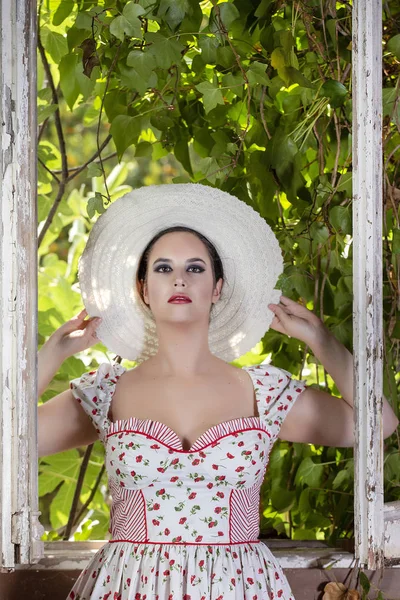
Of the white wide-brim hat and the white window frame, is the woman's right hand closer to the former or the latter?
the white wide-brim hat

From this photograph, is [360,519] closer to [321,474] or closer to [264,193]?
[321,474]

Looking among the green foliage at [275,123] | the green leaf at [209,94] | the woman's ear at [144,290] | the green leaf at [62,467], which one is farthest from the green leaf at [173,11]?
the green leaf at [62,467]

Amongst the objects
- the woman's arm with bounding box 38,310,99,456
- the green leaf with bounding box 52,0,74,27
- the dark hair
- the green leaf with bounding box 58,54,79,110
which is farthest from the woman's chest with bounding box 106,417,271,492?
the green leaf with bounding box 52,0,74,27

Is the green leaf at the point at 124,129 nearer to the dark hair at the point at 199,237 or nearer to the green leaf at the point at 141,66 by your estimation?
the green leaf at the point at 141,66

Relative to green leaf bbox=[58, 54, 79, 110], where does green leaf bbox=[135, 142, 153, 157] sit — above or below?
below

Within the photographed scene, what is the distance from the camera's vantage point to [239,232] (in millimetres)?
1281

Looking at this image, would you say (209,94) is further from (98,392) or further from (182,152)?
(98,392)

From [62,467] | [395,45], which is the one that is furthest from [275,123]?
[62,467]

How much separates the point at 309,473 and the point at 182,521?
37 cm

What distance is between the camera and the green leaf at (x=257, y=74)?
137cm

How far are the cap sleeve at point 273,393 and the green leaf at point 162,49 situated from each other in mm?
469

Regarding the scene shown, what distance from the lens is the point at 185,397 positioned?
1229mm

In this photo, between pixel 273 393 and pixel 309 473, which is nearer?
pixel 273 393

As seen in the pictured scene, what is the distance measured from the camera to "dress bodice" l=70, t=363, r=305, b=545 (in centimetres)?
118
